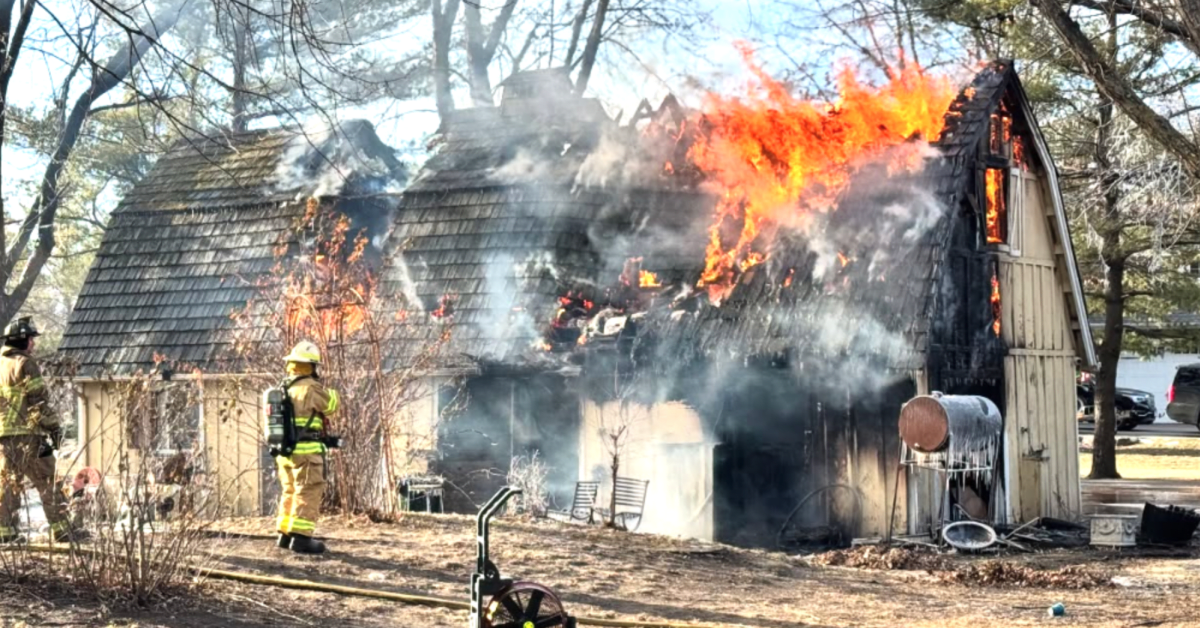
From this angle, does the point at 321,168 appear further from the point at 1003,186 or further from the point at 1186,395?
the point at 1186,395

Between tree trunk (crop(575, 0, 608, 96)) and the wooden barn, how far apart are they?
796 cm

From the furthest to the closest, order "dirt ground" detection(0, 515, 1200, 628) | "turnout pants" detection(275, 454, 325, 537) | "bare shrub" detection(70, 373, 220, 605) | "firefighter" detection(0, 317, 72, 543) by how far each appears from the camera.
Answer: "turnout pants" detection(275, 454, 325, 537) < "firefighter" detection(0, 317, 72, 543) < "dirt ground" detection(0, 515, 1200, 628) < "bare shrub" detection(70, 373, 220, 605)

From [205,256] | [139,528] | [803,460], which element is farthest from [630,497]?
[139,528]

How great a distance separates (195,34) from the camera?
2927cm

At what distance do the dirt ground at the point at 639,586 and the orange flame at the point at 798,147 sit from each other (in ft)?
19.7

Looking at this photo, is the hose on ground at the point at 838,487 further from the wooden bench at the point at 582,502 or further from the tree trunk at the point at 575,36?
the tree trunk at the point at 575,36

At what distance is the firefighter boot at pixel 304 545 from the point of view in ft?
40.1

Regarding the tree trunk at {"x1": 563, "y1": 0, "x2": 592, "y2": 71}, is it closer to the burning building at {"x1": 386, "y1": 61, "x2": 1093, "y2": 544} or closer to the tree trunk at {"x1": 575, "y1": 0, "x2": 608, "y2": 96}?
the tree trunk at {"x1": 575, "y1": 0, "x2": 608, "y2": 96}

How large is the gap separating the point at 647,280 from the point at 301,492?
9869 mm

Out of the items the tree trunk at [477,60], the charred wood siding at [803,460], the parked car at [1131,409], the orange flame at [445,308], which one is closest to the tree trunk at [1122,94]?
the charred wood siding at [803,460]

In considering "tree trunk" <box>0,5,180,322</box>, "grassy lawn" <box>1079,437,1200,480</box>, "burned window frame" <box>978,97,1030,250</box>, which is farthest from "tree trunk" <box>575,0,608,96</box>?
"grassy lawn" <box>1079,437,1200,480</box>

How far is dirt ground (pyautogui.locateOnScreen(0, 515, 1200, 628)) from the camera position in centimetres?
1000

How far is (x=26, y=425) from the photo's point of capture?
11898 mm

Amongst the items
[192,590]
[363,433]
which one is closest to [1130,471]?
[363,433]
